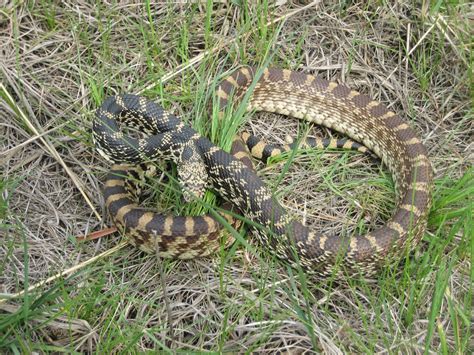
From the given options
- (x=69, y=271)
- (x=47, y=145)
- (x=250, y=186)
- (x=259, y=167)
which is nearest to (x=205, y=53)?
(x=259, y=167)

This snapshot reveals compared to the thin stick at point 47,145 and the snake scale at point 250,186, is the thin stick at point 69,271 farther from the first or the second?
the thin stick at point 47,145

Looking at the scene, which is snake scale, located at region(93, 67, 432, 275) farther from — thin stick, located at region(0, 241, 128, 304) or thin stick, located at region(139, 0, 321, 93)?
thin stick, located at region(139, 0, 321, 93)

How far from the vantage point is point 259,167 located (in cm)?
639

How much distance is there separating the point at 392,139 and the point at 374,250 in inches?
69.8

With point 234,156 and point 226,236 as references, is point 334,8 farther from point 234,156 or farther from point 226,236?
point 226,236

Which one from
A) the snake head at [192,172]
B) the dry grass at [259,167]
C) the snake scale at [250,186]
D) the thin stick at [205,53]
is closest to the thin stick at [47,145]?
the dry grass at [259,167]

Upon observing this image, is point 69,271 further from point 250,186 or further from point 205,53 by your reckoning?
point 205,53

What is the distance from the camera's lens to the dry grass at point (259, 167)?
4.54 m

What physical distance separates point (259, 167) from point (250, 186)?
105 centimetres

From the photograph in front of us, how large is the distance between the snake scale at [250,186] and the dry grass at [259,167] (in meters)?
0.22

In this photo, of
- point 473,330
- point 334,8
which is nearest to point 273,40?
point 334,8

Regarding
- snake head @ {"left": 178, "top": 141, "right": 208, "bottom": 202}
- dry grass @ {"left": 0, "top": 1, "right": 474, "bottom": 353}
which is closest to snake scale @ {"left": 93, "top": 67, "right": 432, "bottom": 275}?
snake head @ {"left": 178, "top": 141, "right": 208, "bottom": 202}

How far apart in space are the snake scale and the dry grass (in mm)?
216

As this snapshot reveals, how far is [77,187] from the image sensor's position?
5770 millimetres
